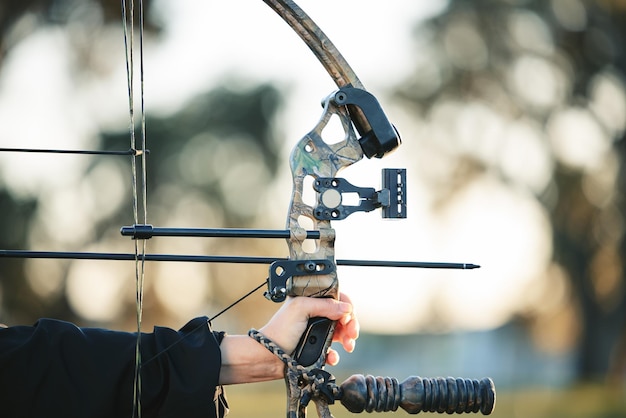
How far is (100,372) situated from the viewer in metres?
2.73

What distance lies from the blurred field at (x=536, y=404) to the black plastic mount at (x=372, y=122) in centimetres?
999

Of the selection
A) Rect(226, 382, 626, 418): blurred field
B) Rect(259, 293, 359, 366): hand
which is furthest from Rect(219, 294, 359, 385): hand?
Rect(226, 382, 626, 418): blurred field

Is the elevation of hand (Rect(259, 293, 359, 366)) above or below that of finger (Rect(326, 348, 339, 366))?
above

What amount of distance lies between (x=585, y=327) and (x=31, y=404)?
51.5 feet

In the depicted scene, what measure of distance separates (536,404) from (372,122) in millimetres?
13492

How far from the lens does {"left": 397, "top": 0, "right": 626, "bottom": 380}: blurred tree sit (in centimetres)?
1695

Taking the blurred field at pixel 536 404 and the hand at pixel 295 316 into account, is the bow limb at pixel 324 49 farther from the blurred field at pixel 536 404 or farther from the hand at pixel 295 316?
the blurred field at pixel 536 404

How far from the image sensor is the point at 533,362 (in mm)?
20812

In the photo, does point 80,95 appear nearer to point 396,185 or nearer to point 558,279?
point 558,279

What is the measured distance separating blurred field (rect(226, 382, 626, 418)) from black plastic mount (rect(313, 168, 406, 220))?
33.0 ft

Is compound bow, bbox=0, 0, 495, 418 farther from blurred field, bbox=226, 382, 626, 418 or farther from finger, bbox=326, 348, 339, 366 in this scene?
blurred field, bbox=226, 382, 626, 418

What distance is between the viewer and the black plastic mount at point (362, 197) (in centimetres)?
293

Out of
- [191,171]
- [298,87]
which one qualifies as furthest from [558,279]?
[191,171]

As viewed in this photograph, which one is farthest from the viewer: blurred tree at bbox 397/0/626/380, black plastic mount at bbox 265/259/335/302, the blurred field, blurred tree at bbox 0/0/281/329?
blurred tree at bbox 397/0/626/380
